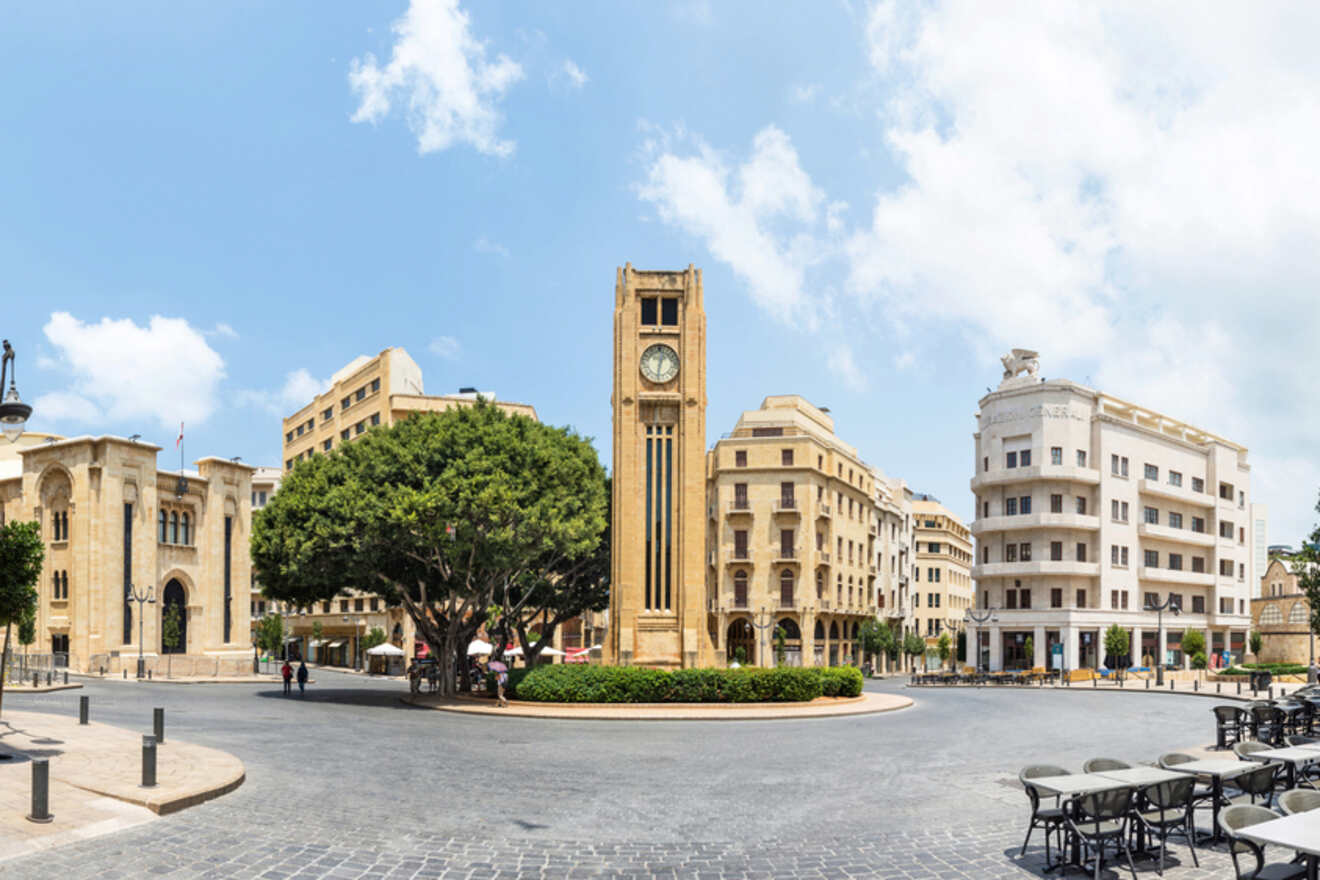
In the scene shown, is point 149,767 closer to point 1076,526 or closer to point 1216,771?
point 1216,771

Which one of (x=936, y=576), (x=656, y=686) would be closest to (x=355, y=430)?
(x=656, y=686)

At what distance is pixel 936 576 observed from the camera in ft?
369

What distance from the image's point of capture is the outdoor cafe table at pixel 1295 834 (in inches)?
344

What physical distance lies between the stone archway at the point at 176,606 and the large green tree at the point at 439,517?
24331 mm

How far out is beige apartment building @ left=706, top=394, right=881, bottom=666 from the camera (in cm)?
7225

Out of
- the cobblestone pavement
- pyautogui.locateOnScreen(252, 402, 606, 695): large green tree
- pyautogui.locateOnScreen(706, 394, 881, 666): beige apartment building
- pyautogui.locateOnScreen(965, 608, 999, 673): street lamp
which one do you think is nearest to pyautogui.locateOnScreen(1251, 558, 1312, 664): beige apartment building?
pyautogui.locateOnScreen(965, 608, 999, 673): street lamp

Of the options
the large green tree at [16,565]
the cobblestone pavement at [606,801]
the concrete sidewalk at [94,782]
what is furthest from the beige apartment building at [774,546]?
the large green tree at [16,565]

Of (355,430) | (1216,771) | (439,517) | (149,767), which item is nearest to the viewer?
(1216,771)

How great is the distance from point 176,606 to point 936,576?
3045 inches

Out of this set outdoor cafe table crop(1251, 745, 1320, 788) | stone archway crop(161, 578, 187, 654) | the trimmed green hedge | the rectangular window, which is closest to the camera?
outdoor cafe table crop(1251, 745, 1320, 788)

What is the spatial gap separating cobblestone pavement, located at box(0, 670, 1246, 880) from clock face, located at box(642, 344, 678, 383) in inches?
633

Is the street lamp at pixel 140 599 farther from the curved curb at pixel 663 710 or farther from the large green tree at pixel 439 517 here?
the curved curb at pixel 663 710

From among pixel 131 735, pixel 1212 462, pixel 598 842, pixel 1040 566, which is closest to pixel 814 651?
pixel 1040 566

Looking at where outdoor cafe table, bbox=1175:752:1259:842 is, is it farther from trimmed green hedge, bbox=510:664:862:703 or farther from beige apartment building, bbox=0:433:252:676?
beige apartment building, bbox=0:433:252:676
